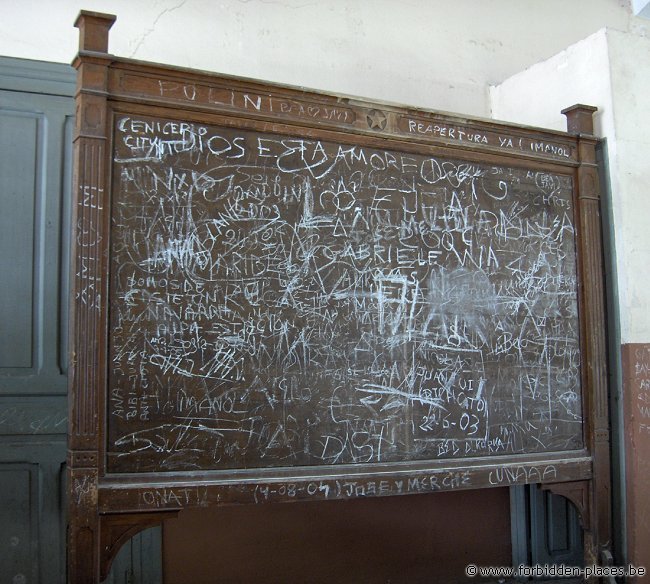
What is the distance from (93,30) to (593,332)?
9.76 feet

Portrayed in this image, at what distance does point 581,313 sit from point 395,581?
1.88m

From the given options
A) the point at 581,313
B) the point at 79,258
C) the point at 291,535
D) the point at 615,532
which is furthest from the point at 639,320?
the point at 79,258

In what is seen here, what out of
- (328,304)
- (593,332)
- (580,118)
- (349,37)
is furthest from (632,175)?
(328,304)

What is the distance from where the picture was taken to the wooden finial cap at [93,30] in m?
2.90

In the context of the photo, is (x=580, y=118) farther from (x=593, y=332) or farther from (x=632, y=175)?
(x=593, y=332)

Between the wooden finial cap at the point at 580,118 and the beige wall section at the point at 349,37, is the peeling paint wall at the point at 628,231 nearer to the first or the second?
the wooden finial cap at the point at 580,118

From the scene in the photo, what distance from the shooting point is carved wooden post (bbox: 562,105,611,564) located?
3777 millimetres

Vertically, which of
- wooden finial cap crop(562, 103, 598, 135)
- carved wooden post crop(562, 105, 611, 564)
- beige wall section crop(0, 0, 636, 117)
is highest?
beige wall section crop(0, 0, 636, 117)

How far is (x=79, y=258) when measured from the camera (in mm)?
2822

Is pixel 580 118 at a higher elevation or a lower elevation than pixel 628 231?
higher

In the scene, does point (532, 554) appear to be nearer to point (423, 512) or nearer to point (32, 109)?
point (423, 512)

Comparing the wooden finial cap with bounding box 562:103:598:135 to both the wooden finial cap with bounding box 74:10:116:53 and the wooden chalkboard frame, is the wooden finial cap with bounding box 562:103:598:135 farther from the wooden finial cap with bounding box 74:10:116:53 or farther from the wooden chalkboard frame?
the wooden finial cap with bounding box 74:10:116:53

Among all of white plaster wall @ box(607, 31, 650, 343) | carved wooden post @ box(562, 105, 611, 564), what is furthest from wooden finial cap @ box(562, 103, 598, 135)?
white plaster wall @ box(607, 31, 650, 343)

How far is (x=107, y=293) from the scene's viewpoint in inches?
113
